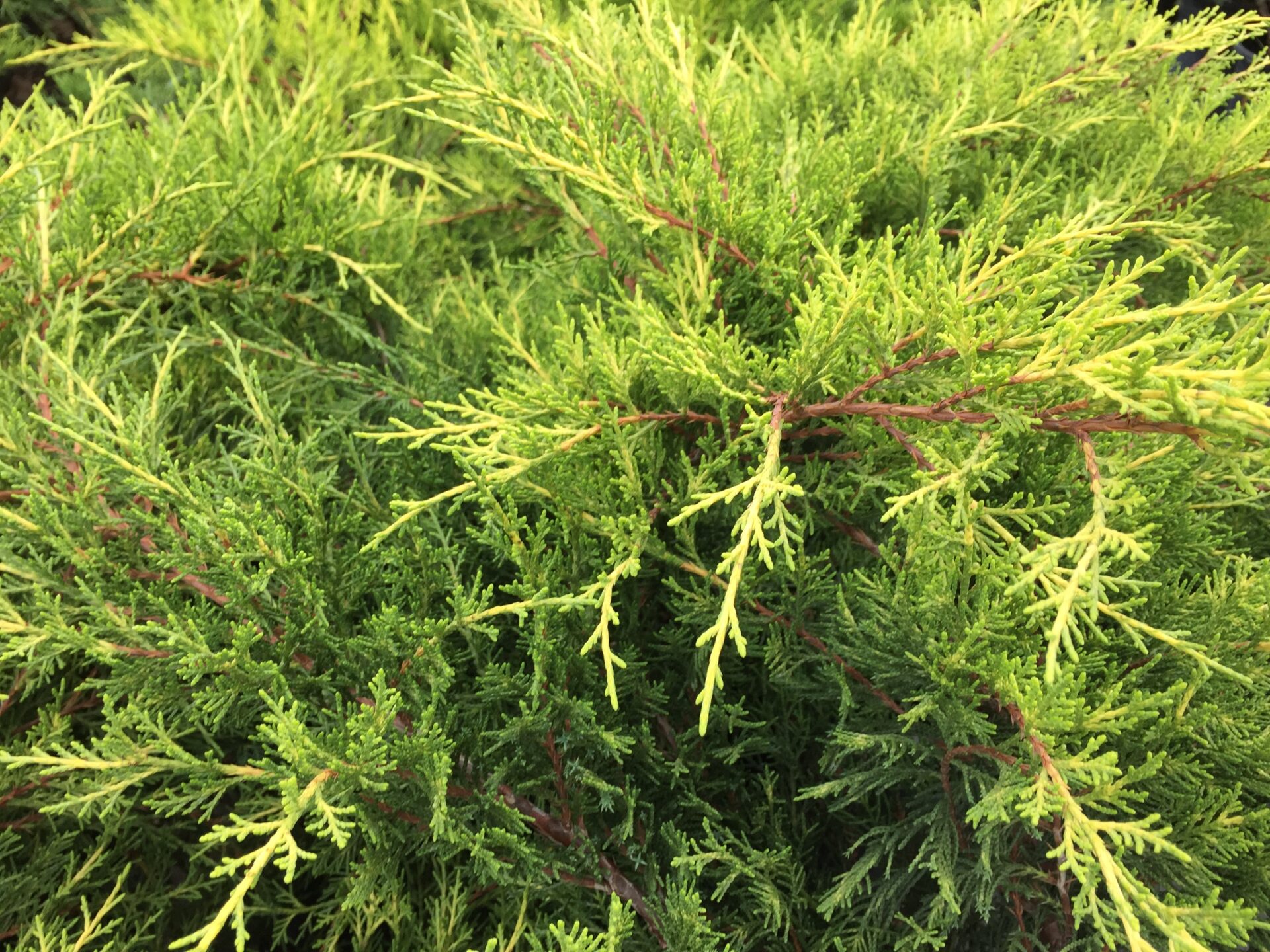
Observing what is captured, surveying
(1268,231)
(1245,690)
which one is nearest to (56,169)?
(1245,690)

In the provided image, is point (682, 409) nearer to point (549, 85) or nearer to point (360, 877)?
point (549, 85)

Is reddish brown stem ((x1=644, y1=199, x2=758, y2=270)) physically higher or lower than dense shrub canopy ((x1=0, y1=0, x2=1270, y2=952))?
higher

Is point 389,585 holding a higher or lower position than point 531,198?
lower

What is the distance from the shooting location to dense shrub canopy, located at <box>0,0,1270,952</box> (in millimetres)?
1312

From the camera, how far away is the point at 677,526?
1697 millimetres

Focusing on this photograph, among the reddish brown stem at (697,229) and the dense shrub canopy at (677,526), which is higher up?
the reddish brown stem at (697,229)

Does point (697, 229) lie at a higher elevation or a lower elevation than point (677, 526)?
higher

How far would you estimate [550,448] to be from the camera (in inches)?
58.9

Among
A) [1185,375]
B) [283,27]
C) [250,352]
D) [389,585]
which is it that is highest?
A: [283,27]

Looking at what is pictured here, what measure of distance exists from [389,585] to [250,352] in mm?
938

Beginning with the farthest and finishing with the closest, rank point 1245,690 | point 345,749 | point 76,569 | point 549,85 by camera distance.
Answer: point 76,569
point 549,85
point 1245,690
point 345,749

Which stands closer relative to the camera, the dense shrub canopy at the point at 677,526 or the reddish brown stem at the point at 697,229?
the dense shrub canopy at the point at 677,526

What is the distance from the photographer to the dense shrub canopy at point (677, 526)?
1312mm

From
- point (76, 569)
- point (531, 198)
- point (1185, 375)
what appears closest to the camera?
point (1185, 375)
